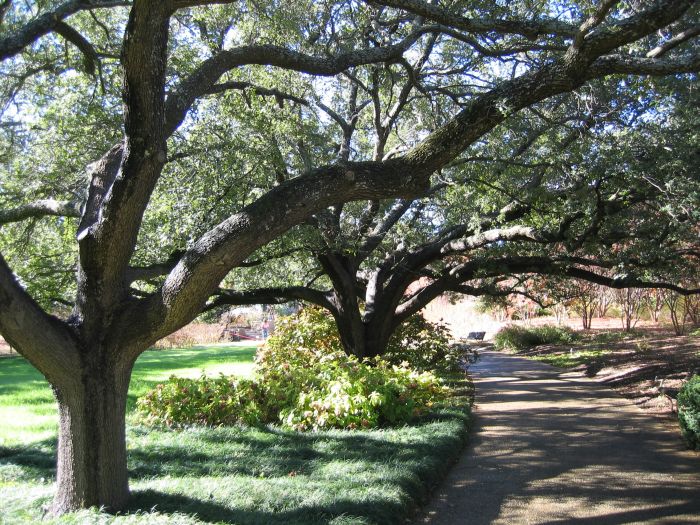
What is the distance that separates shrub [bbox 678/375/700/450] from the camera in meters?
7.03

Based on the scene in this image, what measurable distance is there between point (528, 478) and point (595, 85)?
6.60m

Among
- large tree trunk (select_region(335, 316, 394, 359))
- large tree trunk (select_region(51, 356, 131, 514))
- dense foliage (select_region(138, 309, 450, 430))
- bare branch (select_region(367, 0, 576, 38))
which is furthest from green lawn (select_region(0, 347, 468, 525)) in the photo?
bare branch (select_region(367, 0, 576, 38))

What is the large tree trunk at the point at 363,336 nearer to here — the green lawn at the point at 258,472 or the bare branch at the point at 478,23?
the green lawn at the point at 258,472

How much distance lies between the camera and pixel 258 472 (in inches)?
240

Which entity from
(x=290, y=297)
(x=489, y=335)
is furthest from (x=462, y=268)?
(x=489, y=335)

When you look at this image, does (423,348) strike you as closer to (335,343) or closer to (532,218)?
(335,343)

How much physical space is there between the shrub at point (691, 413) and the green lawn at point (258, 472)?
2818 millimetres

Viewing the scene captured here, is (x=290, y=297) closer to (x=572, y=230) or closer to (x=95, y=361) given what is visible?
(x=572, y=230)

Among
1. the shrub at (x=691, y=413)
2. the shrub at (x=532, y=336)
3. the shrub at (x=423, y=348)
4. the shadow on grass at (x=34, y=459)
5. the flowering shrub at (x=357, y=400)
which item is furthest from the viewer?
the shrub at (x=532, y=336)

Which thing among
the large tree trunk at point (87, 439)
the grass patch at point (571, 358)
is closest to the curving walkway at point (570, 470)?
the large tree trunk at point (87, 439)

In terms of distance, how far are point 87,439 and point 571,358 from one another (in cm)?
1735

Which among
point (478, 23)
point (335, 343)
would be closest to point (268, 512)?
point (478, 23)

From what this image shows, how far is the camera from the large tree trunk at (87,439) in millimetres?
4488

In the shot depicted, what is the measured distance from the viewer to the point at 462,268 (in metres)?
12.3
